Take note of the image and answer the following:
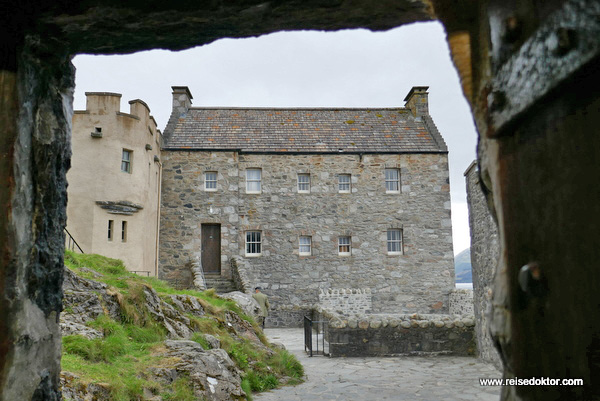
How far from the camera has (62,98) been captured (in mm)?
2982

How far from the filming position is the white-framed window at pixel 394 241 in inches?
851

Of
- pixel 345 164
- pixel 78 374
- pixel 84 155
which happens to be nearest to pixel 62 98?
pixel 78 374

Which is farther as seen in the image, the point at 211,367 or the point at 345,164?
the point at 345,164

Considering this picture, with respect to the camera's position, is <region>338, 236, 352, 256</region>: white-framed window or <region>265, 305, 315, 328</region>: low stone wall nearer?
<region>265, 305, 315, 328</region>: low stone wall

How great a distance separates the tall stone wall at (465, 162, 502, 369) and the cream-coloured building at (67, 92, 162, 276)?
37.1ft

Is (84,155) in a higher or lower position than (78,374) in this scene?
higher

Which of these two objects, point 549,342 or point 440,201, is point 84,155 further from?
point 549,342

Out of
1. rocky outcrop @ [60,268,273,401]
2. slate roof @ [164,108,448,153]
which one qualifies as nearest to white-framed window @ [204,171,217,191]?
slate roof @ [164,108,448,153]

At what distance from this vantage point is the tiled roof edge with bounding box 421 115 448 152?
2223 centimetres

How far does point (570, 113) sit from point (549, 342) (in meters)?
0.76

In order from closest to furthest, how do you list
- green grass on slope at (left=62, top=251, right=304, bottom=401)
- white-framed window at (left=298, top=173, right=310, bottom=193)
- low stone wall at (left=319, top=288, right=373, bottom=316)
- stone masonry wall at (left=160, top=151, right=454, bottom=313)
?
green grass on slope at (left=62, top=251, right=304, bottom=401), low stone wall at (left=319, top=288, right=373, bottom=316), stone masonry wall at (left=160, top=151, right=454, bottom=313), white-framed window at (left=298, top=173, right=310, bottom=193)

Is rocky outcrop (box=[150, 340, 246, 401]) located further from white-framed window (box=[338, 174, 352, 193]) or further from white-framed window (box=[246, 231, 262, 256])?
white-framed window (box=[338, 174, 352, 193])

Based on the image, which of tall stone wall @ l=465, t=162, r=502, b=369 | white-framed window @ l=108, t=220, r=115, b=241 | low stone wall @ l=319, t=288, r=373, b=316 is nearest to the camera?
tall stone wall @ l=465, t=162, r=502, b=369

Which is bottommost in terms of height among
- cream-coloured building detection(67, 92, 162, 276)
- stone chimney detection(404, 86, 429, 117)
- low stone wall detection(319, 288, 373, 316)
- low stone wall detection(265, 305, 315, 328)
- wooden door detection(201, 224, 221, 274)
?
low stone wall detection(265, 305, 315, 328)
